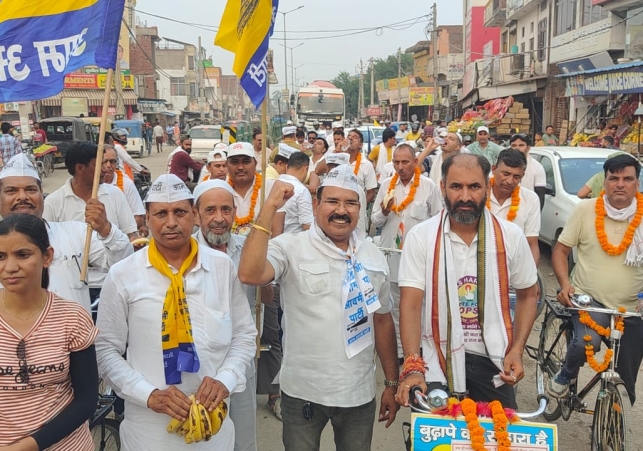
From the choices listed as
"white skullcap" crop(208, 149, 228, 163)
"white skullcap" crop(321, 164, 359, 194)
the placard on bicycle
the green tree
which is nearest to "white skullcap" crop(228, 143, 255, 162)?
"white skullcap" crop(208, 149, 228, 163)

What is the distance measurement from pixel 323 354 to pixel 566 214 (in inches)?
273

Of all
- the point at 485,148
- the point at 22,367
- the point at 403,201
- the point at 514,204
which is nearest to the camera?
the point at 22,367

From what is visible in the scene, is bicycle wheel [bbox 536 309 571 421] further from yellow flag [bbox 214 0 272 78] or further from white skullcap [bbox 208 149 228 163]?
white skullcap [bbox 208 149 228 163]

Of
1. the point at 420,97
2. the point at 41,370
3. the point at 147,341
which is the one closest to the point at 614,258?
the point at 147,341

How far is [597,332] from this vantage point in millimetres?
4098

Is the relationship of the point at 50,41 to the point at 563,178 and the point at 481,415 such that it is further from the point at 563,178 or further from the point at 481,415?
the point at 563,178

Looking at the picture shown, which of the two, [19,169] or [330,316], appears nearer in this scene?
[330,316]

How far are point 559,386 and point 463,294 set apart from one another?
1.97 metres

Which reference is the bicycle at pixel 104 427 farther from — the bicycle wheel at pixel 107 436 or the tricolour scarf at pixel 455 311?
the tricolour scarf at pixel 455 311

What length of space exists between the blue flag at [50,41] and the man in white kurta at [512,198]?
3.24 metres

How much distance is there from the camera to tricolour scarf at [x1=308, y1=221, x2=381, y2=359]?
294cm

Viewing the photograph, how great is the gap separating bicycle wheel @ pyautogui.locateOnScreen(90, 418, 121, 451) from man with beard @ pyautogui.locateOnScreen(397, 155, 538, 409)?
76.8 inches

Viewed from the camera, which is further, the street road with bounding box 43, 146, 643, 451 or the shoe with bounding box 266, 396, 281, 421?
the shoe with bounding box 266, 396, 281, 421

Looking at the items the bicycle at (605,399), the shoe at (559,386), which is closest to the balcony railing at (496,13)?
the bicycle at (605,399)
